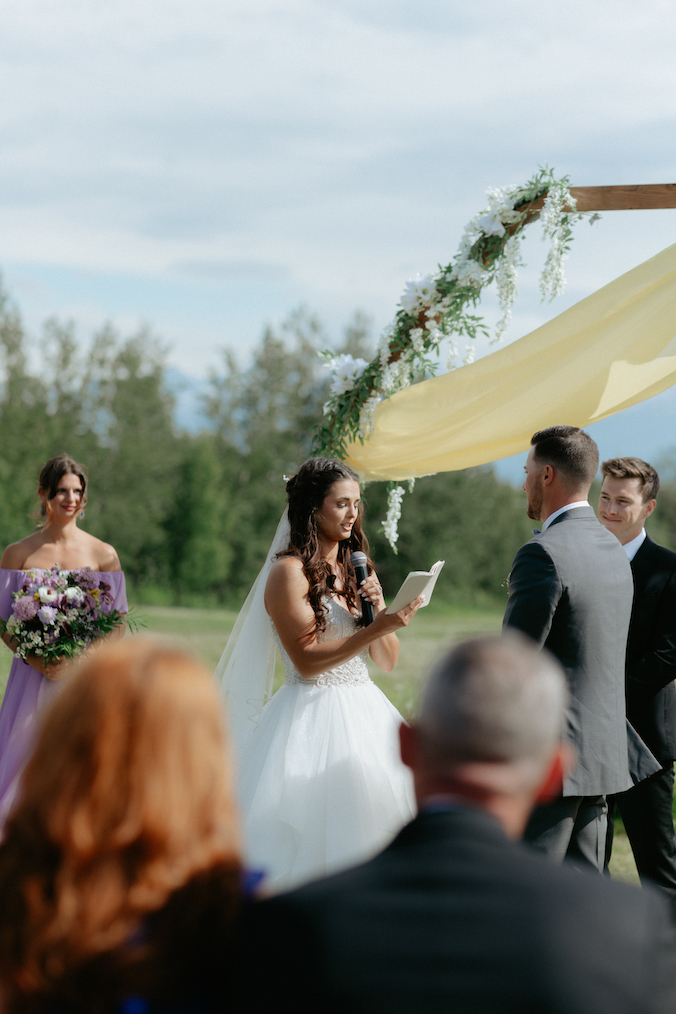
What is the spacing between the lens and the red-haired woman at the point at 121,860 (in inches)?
53.9

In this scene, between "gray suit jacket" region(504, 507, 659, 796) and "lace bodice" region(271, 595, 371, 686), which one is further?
"lace bodice" region(271, 595, 371, 686)

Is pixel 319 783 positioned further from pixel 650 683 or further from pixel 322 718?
pixel 650 683

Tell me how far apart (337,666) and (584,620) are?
139 cm

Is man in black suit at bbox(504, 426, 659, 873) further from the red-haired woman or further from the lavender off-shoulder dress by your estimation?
the lavender off-shoulder dress

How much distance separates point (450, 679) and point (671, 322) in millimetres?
3581

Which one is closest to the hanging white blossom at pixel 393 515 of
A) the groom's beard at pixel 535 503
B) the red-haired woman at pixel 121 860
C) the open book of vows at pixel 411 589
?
the open book of vows at pixel 411 589

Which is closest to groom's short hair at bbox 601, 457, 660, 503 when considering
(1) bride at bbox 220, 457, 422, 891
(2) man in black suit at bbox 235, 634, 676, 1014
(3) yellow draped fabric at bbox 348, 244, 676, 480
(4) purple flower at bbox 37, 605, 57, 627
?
(3) yellow draped fabric at bbox 348, 244, 676, 480

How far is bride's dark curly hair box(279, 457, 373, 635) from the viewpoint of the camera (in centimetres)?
446

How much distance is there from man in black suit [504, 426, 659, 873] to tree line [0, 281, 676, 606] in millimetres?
28856

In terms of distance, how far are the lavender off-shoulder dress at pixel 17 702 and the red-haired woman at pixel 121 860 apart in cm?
464

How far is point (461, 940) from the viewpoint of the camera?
132 centimetres

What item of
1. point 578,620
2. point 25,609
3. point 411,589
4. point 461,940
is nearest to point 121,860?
point 461,940

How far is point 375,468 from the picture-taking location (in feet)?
19.0

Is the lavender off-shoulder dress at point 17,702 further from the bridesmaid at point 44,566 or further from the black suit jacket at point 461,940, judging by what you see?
the black suit jacket at point 461,940
